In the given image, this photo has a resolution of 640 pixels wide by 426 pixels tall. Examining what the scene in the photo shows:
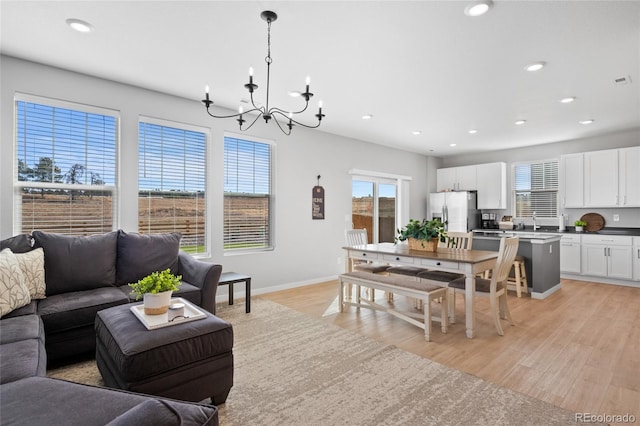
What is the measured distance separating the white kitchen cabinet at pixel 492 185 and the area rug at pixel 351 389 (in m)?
5.46

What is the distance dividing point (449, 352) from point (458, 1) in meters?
2.74

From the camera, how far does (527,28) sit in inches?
99.3

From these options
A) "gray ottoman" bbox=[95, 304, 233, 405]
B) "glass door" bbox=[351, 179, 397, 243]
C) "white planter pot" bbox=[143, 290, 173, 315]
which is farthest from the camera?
"glass door" bbox=[351, 179, 397, 243]

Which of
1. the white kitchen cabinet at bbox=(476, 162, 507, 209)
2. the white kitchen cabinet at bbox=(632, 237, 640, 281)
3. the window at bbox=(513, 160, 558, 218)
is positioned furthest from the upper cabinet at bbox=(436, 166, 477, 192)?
the white kitchen cabinet at bbox=(632, 237, 640, 281)

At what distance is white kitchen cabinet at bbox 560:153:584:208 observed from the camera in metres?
6.09

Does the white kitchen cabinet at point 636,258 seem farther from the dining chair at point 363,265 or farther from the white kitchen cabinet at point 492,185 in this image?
the dining chair at point 363,265

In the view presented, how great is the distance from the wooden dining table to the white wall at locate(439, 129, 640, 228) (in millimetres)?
4157

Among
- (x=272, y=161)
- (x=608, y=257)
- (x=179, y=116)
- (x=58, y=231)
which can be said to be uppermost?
(x=179, y=116)

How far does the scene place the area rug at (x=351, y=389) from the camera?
6.39ft

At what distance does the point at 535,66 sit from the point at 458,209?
4.45m

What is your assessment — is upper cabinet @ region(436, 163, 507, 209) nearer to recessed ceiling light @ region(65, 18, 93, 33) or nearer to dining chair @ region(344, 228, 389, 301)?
dining chair @ region(344, 228, 389, 301)

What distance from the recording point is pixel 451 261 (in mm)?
3275

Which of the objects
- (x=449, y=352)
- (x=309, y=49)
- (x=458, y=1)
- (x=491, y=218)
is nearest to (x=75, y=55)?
(x=309, y=49)

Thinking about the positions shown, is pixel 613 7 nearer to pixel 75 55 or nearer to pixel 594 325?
pixel 594 325
